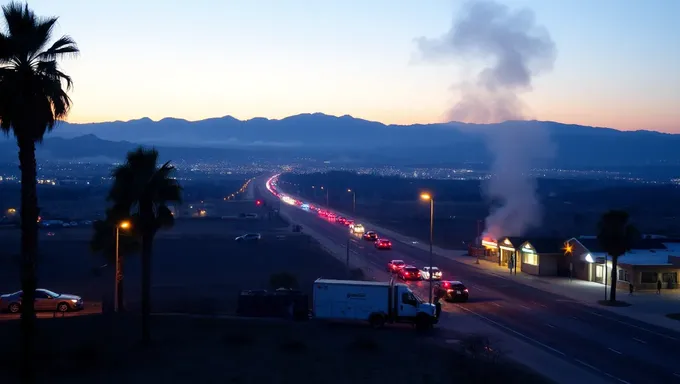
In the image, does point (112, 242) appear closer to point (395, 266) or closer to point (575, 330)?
point (575, 330)

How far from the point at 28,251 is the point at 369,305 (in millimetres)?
14347

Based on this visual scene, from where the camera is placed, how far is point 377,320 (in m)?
27.7

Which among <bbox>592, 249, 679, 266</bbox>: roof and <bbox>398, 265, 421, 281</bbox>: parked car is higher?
<bbox>592, 249, 679, 266</bbox>: roof

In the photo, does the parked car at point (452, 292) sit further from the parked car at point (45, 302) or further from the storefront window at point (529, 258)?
the parked car at point (45, 302)

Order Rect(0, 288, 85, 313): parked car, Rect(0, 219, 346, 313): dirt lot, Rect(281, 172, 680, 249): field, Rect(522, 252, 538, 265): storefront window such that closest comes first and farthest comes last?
1. Rect(0, 288, 85, 313): parked car
2. Rect(0, 219, 346, 313): dirt lot
3. Rect(522, 252, 538, 265): storefront window
4. Rect(281, 172, 680, 249): field

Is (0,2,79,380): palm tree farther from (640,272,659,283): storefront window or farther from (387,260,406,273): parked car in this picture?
(640,272,659,283): storefront window

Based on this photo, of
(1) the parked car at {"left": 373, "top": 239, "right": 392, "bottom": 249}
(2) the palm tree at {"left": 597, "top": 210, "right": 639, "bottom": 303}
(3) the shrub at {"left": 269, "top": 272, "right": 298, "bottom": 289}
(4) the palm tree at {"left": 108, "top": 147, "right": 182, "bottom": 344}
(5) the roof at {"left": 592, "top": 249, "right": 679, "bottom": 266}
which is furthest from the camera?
(1) the parked car at {"left": 373, "top": 239, "right": 392, "bottom": 249}

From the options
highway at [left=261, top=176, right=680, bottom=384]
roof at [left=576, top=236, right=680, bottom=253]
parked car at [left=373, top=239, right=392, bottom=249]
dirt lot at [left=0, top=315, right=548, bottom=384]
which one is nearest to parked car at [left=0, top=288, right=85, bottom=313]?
dirt lot at [left=0, top=315, right=548, bottom=384]

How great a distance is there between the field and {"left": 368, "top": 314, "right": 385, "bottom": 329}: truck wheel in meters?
20.2

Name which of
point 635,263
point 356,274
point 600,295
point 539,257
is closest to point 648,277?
point 635,263

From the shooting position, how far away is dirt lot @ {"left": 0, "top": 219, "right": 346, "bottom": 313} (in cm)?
3684

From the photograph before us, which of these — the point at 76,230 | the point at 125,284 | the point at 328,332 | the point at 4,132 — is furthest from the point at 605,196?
the point at 4,132

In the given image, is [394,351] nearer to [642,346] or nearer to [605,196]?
[642,346]

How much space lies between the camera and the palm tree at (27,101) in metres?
16.2
